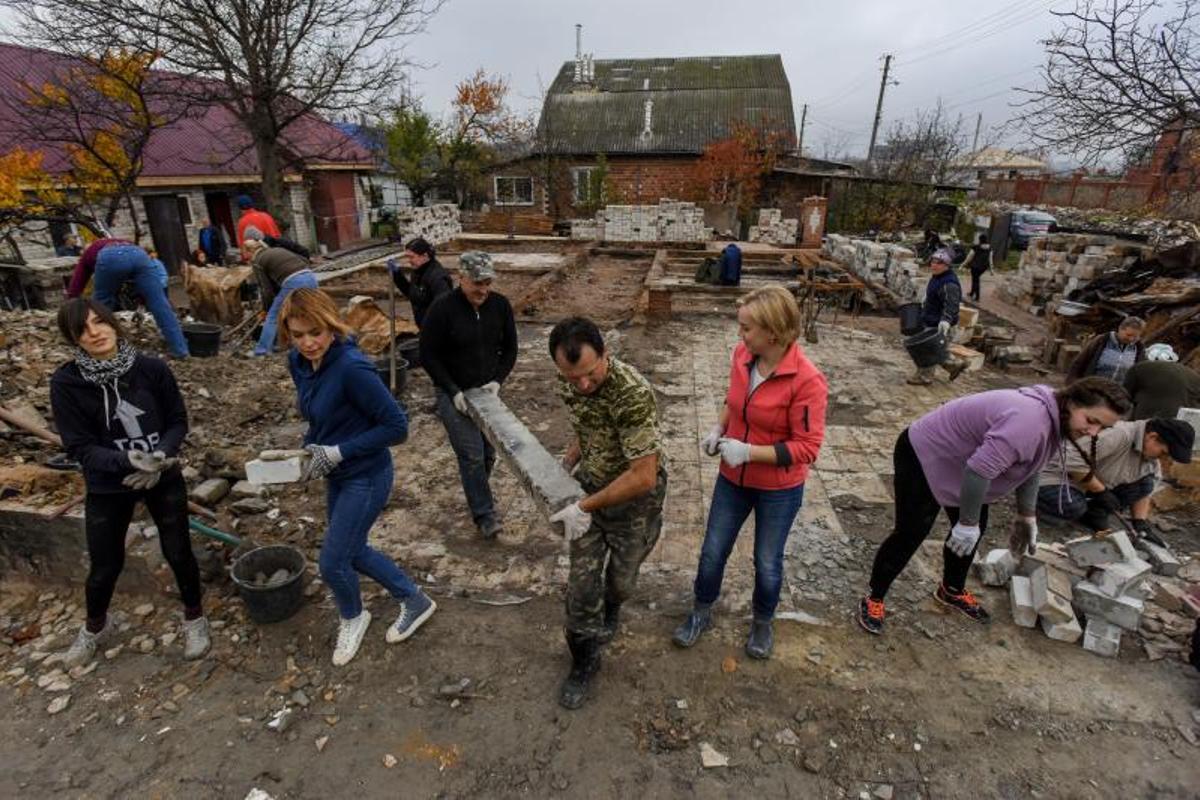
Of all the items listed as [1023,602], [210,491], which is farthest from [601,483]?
[210,491]

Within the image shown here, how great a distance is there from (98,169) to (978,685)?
46.4 feet

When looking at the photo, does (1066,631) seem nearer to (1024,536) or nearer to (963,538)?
(1024,536)

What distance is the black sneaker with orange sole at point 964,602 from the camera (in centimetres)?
297

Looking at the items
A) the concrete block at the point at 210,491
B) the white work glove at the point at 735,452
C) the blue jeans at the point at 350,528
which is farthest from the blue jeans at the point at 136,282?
the white work glove at the point at 735,452

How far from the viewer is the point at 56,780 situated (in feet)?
7.11

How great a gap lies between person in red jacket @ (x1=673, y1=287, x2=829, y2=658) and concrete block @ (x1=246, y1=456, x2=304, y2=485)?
1.73 m

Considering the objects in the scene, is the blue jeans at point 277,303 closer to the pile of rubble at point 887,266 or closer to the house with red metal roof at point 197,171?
the house with red metal roof at point 197,171

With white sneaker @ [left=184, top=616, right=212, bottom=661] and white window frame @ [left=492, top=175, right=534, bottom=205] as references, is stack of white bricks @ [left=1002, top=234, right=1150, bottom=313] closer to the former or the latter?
white sneaker @ [left=184, top=616, right=212, bottom=661]

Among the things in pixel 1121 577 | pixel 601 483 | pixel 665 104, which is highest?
pixel 665 104

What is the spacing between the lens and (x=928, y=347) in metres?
6.32

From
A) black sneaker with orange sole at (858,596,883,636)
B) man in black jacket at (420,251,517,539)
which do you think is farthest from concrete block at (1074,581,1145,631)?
man in black jacket at (420,251,517,539)

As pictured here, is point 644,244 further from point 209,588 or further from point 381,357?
point 209,588

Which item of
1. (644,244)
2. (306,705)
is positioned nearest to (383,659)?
(306,705)

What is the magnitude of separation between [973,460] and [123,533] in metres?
3.66
